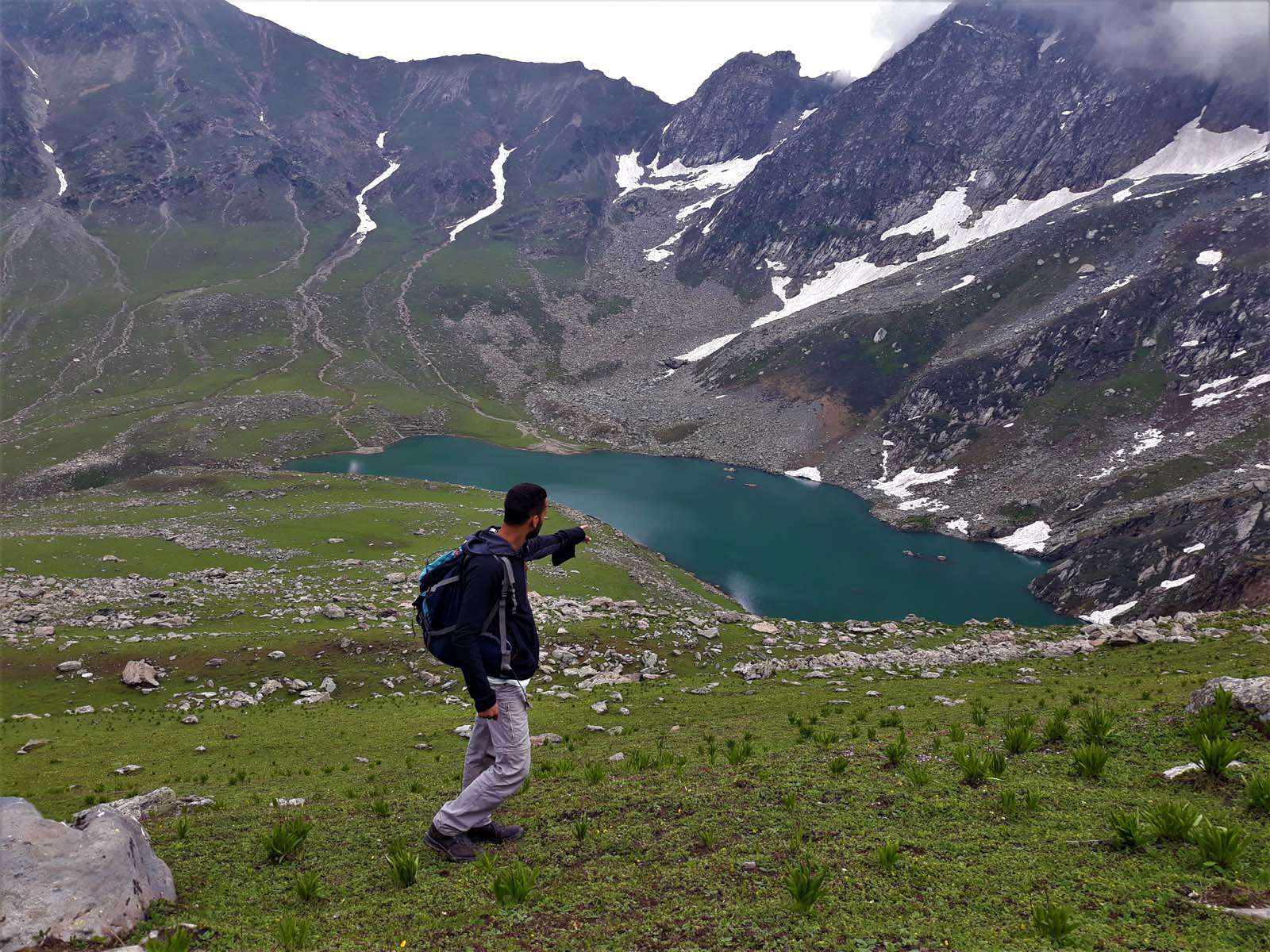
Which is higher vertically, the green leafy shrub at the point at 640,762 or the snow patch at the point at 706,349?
the snow patch at the point at 706,349

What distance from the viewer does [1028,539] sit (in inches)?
3216

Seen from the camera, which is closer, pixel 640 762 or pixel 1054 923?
pixel 1054 923

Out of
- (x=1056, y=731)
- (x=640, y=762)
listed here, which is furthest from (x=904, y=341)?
(x=640, y=762)

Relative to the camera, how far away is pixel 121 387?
406 feet

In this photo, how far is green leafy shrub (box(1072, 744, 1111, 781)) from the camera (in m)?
9.27

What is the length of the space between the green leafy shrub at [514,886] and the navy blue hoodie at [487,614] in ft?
6.00

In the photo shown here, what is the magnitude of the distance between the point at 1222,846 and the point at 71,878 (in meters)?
11.8

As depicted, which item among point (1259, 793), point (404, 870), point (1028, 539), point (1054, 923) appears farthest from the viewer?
point (1028, 539)

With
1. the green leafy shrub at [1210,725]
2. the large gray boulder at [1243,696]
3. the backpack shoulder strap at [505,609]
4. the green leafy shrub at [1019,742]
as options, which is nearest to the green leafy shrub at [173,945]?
the backpack shoulder strap at [505,609]

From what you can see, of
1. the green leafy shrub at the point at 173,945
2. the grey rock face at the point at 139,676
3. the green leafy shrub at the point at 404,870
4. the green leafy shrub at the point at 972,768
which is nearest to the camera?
the green leafy shrub at the point at 173,945

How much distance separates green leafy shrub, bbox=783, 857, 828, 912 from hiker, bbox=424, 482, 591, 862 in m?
3.59

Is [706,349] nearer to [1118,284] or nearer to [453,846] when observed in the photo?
[1118,284]

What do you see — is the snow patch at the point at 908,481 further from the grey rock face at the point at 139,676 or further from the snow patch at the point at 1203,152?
the snow patch at the point at 1203,152

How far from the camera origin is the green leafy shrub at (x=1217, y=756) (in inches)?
332
